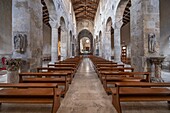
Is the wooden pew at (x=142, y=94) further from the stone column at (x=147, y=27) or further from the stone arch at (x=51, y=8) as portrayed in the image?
the stone arch at (x=51, y=8)

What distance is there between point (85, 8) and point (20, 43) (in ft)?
72.8

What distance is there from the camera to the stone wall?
35.2ft

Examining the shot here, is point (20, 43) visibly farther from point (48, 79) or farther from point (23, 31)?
point (48, 79)

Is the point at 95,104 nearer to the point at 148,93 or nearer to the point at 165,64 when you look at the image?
the point at 148,93

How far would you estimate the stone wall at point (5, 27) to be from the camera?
10727 mm

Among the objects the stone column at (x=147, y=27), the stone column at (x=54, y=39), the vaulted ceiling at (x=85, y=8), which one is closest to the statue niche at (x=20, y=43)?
the stone column at (x=147, y=27)

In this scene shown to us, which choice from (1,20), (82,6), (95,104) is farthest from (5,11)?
(82,6)

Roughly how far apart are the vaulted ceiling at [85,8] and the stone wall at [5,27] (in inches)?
538

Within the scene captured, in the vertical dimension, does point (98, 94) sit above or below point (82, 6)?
below

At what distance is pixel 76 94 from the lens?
→ 3971 mm

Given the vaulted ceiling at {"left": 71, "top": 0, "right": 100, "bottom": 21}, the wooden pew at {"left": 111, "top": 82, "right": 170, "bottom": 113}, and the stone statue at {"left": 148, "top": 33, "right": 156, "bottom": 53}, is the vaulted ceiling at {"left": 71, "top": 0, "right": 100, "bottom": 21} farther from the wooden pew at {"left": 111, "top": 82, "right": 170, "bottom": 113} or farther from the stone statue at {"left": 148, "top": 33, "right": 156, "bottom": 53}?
the wooden pew at {"left": 111, "top": 82, "right": 170, "bottom": 113}

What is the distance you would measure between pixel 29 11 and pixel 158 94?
204 inches

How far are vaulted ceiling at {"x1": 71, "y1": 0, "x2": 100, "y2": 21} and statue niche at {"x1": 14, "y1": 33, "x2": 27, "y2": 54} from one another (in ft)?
62.7

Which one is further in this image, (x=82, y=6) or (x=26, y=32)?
(x=82, y=6)
